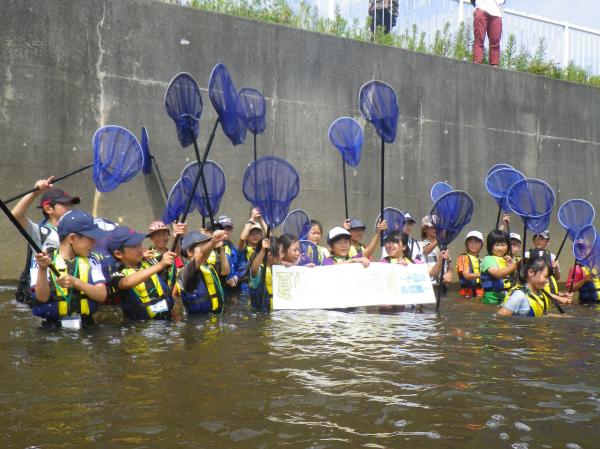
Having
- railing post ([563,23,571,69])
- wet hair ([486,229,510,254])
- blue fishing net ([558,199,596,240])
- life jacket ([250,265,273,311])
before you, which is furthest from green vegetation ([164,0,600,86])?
Result: life jacket ([250,265,273,311])

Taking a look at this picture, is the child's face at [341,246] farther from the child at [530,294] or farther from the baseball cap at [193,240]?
the child at [530,294]

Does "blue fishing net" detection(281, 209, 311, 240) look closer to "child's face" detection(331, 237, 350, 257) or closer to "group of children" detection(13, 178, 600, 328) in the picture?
"group of children" detection(13, 178, 600, 328)

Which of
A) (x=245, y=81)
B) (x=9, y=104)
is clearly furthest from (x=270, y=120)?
(x=9, y=104)

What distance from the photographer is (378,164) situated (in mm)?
11617

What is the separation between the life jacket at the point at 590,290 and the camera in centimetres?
935

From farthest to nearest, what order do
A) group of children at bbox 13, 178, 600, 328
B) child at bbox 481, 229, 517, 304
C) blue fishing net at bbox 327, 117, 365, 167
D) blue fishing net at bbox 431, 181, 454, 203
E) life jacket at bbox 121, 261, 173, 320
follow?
blue fishing net at bbox 431, 181, 454, 203 → blue fishing net at bbox 327, 117, 365, 167 → child at bbox 481, 229, 517, 304 → life jacket at bbox 121, 261, 173, 320 → group of children at bbox 13, 178, 600, 328

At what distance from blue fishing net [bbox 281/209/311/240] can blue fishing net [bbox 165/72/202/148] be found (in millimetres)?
2423

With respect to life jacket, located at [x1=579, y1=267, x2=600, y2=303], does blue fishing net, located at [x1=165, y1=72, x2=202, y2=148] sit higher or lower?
higher

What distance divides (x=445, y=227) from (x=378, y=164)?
14.0ft

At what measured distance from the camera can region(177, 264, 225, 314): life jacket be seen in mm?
6469

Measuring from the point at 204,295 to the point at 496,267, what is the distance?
12.4ft

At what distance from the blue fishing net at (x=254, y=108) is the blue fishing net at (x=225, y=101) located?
2.94 feet

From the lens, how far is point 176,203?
8453mm

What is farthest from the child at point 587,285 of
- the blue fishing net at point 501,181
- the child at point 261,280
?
the child at point 261,280
